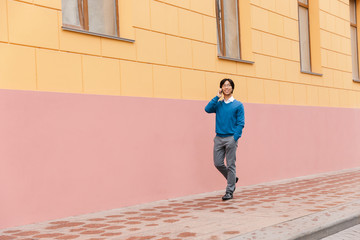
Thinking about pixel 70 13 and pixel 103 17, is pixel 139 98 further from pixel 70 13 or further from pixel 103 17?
pixel 70 13

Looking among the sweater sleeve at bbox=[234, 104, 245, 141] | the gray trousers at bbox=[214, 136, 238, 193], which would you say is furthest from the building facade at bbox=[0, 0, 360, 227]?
the sweater sleeve at bbox=[234, 104, 245, 141]

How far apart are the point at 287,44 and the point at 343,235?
6.02 m

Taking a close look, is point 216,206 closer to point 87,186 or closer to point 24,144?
point 87,186

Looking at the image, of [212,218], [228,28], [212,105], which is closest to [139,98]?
[212,105]

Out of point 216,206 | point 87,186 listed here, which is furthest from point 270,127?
point 87,186

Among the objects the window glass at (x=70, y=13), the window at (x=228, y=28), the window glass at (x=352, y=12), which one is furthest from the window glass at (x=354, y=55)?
the window glass at (x=70, y=13)

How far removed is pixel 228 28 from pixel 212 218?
4713 millimetres

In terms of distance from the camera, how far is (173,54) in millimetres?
7562

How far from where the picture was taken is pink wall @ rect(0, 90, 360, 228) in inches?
217

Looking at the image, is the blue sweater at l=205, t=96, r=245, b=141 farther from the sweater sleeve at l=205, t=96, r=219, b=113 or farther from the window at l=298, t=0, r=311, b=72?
the window at l=298, t=0, r=311, b=72

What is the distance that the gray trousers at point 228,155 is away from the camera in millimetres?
7004

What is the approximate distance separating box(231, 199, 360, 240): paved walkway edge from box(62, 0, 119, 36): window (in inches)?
140

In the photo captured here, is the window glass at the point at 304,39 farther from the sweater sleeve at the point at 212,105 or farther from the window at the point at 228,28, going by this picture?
the sweater sleeve at the point at 212,105

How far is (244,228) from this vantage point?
15.8ft
